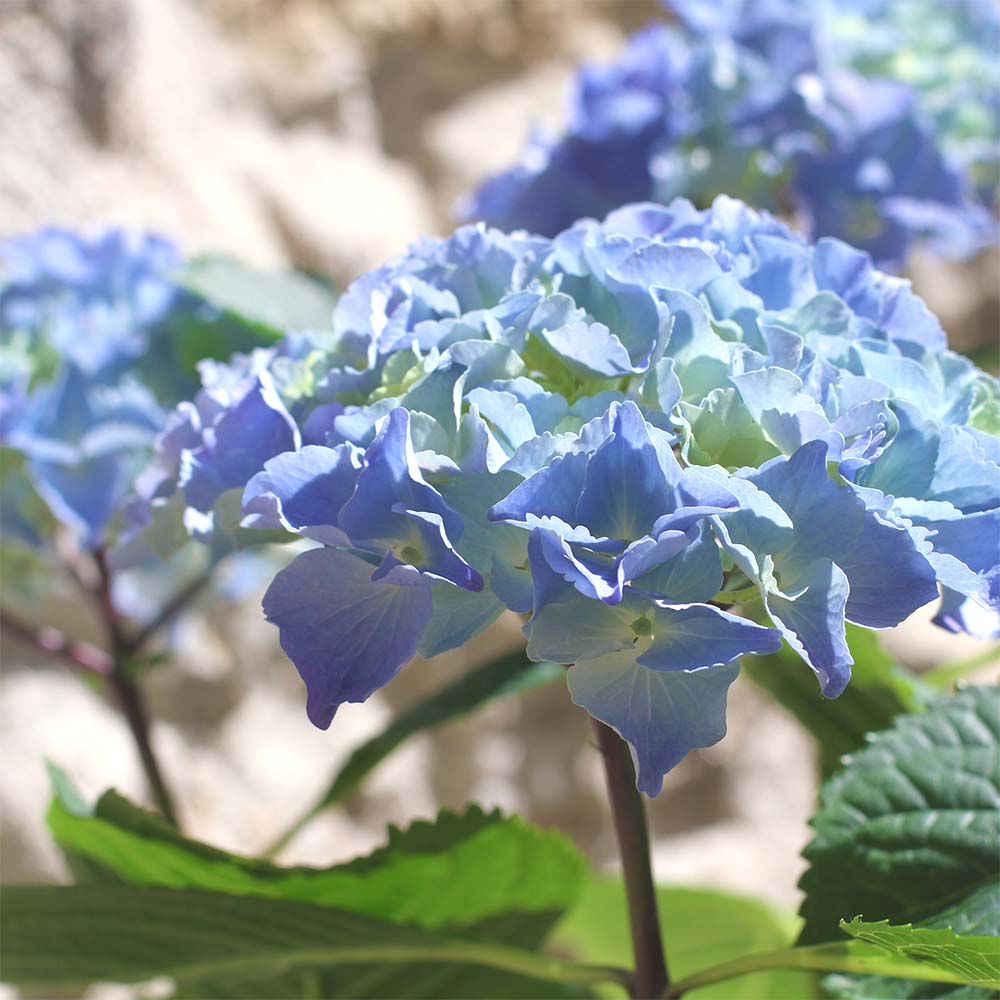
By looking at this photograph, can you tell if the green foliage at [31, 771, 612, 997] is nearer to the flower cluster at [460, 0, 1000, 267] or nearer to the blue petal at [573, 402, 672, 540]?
Answer: the blue petal at [573, 402, 672, 540]

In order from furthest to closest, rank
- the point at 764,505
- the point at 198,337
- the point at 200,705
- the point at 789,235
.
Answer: the point at 200,705 → the point at 198,337 → the point at 789,235 → the point at 764,505

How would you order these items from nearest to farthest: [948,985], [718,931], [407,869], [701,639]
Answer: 1. [701,639]
2. [948,985]
3. [407,869]
4. [718,931]

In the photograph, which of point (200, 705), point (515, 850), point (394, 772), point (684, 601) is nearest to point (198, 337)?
point (515, 850)

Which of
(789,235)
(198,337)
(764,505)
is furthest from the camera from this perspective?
(198,337)

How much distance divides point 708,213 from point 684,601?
0.59 feet

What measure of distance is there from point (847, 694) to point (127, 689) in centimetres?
39

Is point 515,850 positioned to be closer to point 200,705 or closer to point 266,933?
point 266,933

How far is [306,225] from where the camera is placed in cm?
134

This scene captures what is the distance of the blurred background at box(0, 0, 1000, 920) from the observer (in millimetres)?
1167

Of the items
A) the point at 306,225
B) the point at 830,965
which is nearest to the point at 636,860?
the point at 830,965

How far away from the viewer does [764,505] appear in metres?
0.33

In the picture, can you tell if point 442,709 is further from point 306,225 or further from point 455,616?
point 306,225

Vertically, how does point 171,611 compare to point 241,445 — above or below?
above

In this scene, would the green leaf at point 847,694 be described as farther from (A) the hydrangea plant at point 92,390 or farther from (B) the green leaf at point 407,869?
(A) the hydrangea plant at point 92,390
